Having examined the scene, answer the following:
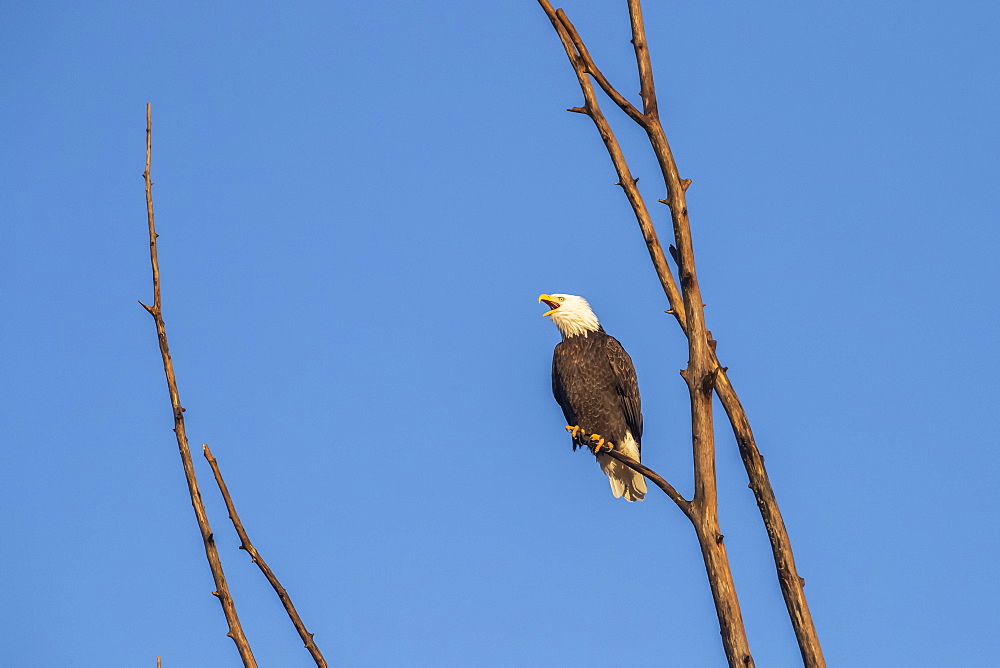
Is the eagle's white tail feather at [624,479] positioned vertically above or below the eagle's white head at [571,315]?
below

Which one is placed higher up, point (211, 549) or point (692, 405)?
point (692, 405)

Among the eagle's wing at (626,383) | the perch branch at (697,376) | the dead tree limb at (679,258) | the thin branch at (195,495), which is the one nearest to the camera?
the thin branch at (195,495)

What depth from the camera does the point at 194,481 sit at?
3.27 metres

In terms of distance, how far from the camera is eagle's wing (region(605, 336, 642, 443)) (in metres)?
8.41

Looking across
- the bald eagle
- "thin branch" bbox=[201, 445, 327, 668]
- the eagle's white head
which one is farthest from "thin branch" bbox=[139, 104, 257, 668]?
the eagle's white head

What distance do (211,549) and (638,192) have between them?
2233 millimetres

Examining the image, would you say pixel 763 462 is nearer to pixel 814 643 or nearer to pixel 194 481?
pixel 814 643

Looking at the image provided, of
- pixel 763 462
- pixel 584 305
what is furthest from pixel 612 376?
pixel 763 462

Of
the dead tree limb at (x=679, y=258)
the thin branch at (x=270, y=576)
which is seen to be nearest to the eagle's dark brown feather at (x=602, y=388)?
the dead tree limb at (x=679, y=258)

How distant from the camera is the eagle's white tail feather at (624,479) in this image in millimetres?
8938

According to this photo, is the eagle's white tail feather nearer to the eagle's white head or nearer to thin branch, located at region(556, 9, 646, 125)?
the eagle's white head

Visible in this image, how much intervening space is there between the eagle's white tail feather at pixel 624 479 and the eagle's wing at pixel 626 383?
0.43 meters

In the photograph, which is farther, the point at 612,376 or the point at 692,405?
the point at 612,376

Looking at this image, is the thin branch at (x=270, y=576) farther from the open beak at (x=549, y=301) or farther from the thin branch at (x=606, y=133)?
the open beak at (x=549, y=301)
